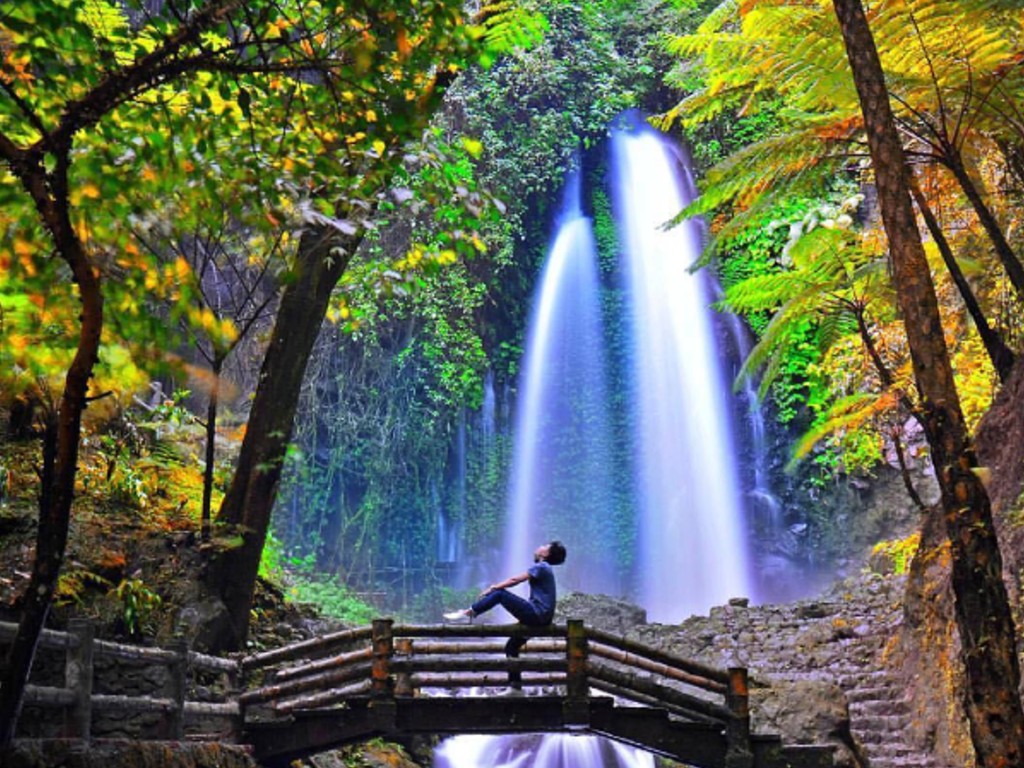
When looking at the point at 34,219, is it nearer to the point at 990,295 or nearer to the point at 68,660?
the point at 68,660

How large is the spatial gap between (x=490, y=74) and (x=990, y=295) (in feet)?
54.6

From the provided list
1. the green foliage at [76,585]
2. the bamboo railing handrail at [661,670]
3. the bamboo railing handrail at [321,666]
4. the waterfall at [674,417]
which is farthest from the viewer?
the waterfall at [674,417]

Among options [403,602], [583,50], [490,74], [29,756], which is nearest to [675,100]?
[583,50]

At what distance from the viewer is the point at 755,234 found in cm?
2261

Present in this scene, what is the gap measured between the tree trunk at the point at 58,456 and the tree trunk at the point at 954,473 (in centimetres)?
394

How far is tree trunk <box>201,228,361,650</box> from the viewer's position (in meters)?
9.48

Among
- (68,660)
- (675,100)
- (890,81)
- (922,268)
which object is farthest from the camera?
(675,100)

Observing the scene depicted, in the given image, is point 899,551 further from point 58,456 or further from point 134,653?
point 58,456

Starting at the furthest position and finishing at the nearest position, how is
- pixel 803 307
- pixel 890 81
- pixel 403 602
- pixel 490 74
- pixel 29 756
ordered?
pixel 490 74 → pixel 403 602 → pixel 803 307 → pixel 890 81 → pixel 29 756

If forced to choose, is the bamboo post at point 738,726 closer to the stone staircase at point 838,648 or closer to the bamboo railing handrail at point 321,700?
the stone staircase at point 838,648

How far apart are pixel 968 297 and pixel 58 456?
22.7 ft

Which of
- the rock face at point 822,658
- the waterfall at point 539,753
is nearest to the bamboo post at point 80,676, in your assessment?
the rock face at point 822,658

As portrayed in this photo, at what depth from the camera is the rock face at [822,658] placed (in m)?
11.0

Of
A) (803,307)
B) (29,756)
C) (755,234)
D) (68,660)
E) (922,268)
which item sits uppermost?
(755,234)
